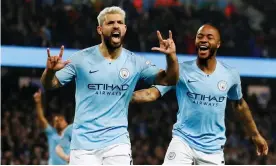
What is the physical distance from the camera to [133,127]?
14867mm

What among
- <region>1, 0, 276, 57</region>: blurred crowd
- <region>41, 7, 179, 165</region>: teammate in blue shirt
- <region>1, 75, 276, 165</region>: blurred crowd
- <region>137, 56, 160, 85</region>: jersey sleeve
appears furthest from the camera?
<region>1, 0, 276, 57</region>: blurred crowd

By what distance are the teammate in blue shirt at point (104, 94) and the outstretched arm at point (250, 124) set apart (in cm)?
132

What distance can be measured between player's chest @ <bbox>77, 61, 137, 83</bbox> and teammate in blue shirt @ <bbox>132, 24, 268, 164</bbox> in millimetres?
542

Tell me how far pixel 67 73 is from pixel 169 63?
839 millimetres

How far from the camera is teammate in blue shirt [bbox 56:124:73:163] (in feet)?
30.1

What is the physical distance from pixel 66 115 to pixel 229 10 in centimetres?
493

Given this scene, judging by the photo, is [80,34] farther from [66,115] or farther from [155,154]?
[155,154]

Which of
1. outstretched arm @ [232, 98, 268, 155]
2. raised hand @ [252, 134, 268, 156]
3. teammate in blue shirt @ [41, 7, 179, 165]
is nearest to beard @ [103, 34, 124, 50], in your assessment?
teammate in blue shirt @ [41, 7, 179, 165]

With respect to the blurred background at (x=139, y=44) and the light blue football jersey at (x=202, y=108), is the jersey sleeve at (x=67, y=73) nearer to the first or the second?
the light blue football jersey at (x=202, y=108)

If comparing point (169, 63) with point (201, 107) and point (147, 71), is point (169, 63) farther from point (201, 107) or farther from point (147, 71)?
point (201, 107)

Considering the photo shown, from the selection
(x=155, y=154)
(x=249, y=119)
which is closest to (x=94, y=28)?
(x=155, y=154)

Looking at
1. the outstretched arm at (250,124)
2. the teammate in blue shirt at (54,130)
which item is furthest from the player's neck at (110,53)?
the teammate in blue shirt at (54,130)

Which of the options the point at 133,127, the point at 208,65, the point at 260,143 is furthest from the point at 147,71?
the point at 133,127

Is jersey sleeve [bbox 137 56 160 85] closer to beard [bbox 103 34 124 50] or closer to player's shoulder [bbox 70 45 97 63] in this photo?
beard [bbox 103 34 124 50]
